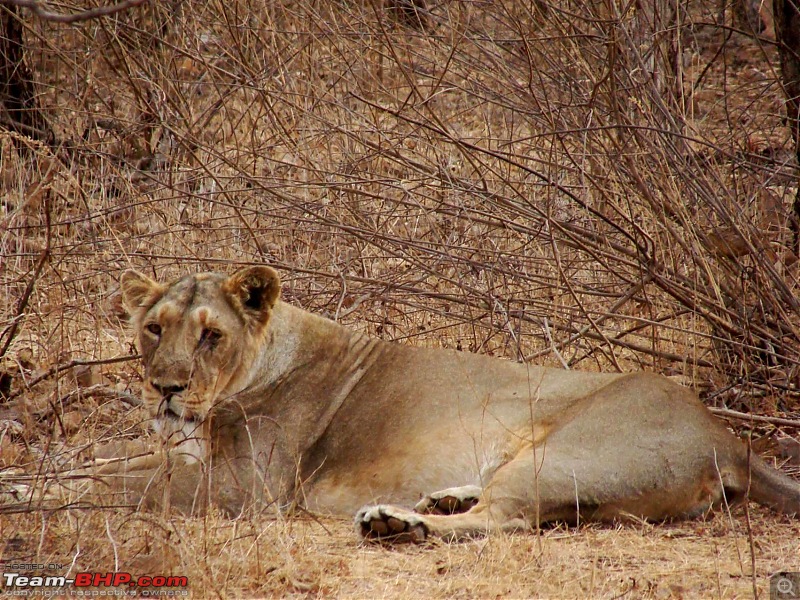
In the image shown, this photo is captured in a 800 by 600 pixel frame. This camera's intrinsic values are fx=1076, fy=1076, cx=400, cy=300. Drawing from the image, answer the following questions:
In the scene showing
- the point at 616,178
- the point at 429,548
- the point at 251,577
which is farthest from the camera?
the point at 616,178

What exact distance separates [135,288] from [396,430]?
149 cm

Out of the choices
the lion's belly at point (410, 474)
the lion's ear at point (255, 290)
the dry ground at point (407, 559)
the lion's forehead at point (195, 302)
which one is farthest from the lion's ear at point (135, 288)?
the dry ground at point (407, 559)

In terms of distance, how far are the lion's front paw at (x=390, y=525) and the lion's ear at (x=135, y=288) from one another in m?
1.66

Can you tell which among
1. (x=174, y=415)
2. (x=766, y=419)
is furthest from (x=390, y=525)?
(x=766, y=419)

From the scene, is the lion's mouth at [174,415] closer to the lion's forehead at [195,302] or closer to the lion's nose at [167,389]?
the lion's nose at [167,389]

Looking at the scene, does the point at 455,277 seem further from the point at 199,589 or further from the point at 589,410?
the point at 199,589

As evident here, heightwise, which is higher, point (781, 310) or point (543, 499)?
point (781, 310)

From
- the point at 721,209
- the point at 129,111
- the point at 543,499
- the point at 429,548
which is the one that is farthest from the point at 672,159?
the point at 129,111

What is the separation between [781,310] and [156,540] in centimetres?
359

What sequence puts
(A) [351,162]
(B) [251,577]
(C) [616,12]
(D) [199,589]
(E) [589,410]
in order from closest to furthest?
(D) [199,589], (B) [251,577], (E) [589,410], (C) [616,12], (A) [351,162]

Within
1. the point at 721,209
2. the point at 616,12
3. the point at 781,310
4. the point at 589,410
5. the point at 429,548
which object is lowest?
the point at 429,548

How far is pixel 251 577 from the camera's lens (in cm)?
369

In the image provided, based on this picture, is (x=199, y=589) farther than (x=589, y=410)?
No

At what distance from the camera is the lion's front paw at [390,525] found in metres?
4.30
